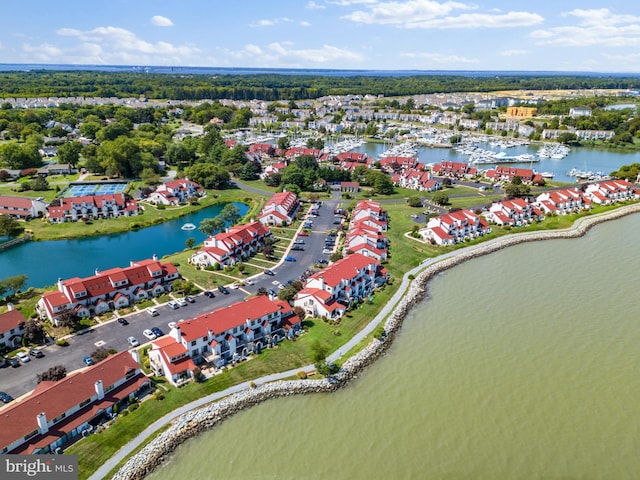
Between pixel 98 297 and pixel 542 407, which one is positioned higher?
pixel 98 297

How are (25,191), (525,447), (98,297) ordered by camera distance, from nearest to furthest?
(525,447) < (98,297) < (25,191)

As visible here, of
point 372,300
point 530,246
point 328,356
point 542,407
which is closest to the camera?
point 542,407

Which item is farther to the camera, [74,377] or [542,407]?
[542,407]

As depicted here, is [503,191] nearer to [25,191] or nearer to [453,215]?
[453,215]

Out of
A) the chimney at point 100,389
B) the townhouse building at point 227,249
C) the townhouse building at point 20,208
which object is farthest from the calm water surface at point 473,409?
the townhouse building at point 20,208

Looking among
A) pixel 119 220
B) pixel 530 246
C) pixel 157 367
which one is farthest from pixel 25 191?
pixel 530 246
